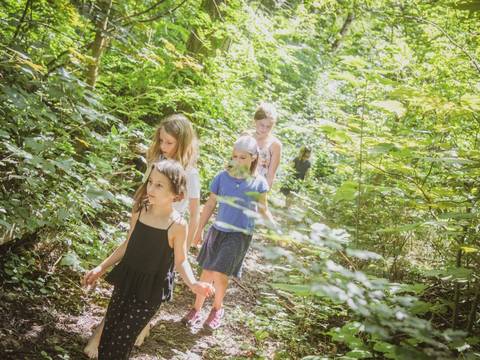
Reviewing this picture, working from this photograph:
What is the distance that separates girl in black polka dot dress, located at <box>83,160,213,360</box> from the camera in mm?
2703

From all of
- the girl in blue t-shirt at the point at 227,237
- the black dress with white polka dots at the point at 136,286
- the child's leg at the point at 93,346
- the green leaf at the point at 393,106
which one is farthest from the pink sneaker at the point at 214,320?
the green leaf at the point at 393,106

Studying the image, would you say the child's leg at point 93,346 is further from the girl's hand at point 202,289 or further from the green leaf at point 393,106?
the green leaf at point 393,106

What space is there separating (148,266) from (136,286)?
151 mm

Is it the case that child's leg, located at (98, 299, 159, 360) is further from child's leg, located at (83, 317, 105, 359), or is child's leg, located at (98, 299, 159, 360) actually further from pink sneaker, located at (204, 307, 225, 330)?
pink sneaker, located at (204, 307, 225, 330)

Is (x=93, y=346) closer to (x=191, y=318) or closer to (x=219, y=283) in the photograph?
(x=191, y=318)

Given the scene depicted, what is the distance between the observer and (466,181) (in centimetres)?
337

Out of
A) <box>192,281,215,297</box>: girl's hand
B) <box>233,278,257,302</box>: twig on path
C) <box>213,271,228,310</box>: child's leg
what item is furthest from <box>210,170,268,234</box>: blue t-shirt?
<box>233,278,257,302</box>: twig on path

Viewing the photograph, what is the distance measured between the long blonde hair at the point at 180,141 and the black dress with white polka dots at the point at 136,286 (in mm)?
944

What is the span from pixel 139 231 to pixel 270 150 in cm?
263

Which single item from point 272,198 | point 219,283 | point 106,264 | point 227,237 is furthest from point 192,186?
point 106,264

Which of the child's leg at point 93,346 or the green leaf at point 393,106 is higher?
the green leaf at point 393,106

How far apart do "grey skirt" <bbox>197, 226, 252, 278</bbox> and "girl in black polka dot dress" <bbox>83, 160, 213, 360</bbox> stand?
1249 millimetres

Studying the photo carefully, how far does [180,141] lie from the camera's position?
3564 mm

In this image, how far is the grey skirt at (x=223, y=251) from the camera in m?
4.05
